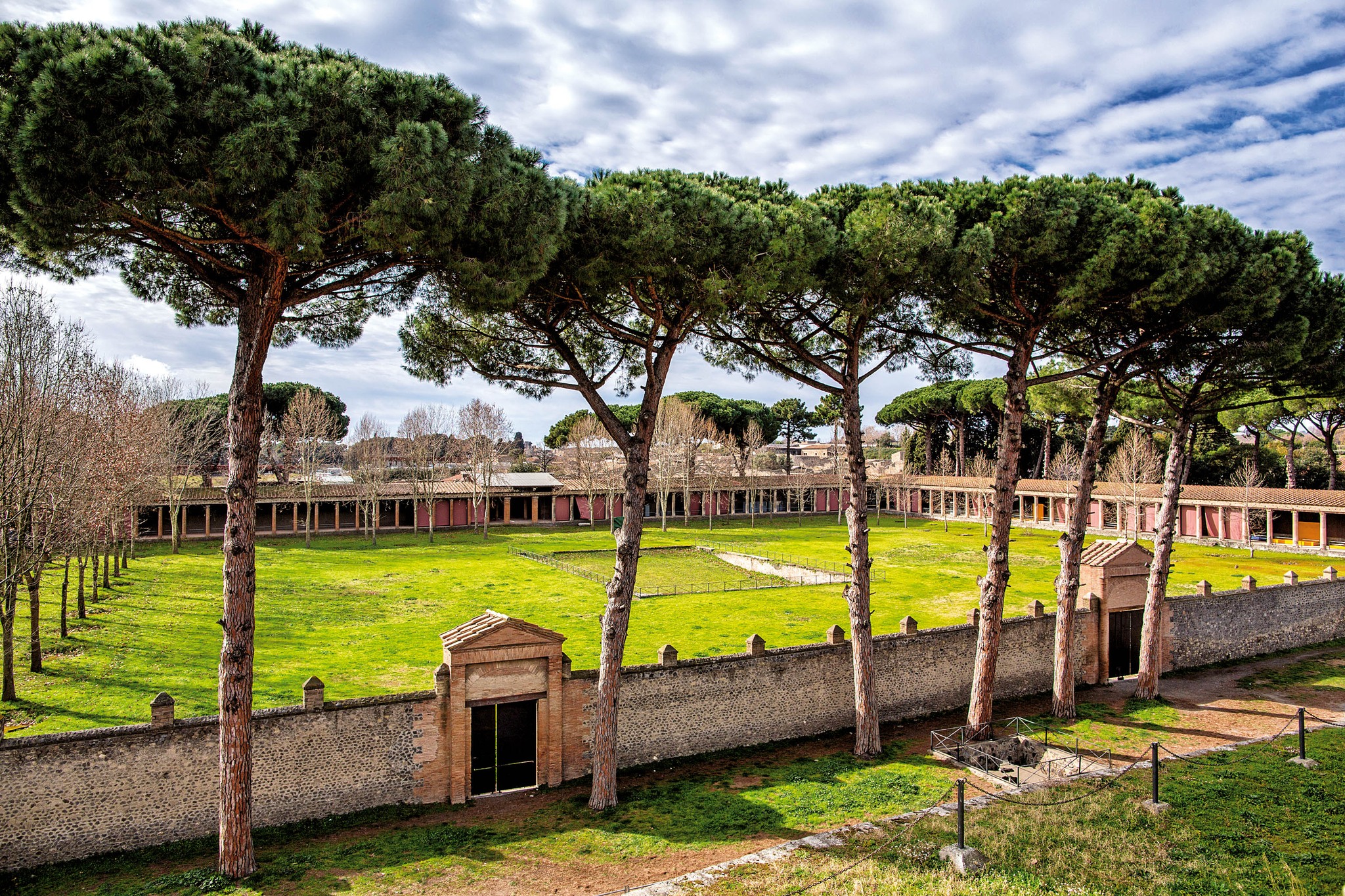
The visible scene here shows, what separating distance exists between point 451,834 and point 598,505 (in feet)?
158

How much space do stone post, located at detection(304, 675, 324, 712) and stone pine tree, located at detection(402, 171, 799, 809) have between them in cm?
443

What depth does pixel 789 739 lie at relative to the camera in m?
15.3

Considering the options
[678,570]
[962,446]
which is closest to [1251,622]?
[678,570]

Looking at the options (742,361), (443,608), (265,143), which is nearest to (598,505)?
(443,608)

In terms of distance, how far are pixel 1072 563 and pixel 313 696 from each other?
15978 millimetres

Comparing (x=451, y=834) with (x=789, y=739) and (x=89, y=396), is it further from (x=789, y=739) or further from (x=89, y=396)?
(x=89, y=396)

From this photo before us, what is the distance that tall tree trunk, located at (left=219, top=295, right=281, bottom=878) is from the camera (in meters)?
9.98

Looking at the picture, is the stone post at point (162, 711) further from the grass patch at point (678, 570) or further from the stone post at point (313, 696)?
the grass patch at point (678, 570)

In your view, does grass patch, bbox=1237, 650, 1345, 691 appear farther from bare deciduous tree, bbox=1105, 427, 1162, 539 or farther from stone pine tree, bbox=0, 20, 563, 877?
bare deciduous tree, bbox=1105, 427, 1162, 539

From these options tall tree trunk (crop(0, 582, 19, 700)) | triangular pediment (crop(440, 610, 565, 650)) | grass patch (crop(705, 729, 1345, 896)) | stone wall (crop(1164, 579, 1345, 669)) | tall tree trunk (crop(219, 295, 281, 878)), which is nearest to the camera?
grass patch (crop(705, 729, 1345, 896))

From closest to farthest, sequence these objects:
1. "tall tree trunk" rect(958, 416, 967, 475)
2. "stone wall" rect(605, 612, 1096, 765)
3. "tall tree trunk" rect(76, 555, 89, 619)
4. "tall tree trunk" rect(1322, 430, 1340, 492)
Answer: "stone wall" rect(605, 612, 1096, 765)
"tall tree trunk" rect(76, 555, 89, 619)
"tall tree trunk" rect(1322, 430, 1340, 492)
"tall tree trunk" rect(958, 416, 967, 475)

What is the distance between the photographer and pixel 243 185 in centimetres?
872

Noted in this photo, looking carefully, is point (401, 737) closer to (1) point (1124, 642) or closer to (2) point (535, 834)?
(2) point (535, 834)

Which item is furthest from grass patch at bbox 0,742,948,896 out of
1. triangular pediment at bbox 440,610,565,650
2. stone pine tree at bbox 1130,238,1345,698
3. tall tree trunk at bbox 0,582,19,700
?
stone pine tree at bbox 1130,238,1345,698
